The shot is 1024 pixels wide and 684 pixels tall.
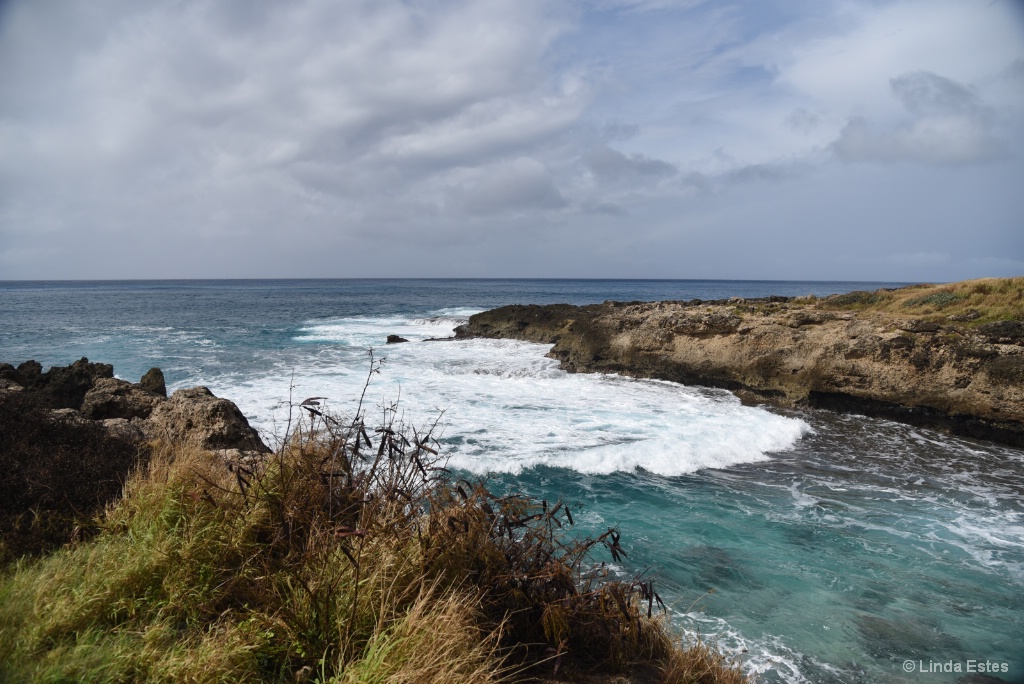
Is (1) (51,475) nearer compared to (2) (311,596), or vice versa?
(2) (311,596)

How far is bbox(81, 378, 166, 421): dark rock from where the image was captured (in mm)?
9047

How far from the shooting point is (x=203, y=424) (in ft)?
25.8

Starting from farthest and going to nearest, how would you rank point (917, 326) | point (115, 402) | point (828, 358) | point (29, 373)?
point (828, 358) → point (917, 326) → point (29, 373) → point (115, 402)

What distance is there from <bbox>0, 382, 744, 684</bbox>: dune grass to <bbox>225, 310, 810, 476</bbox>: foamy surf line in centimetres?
261

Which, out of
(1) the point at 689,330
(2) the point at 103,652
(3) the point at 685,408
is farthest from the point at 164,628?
(1) the point at 689,330

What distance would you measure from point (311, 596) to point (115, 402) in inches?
327

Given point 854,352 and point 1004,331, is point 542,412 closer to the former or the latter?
point 854,352

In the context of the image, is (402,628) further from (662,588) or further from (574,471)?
(574,471)

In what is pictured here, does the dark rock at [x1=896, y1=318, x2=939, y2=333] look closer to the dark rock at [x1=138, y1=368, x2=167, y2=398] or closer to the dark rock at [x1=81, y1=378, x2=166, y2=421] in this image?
the dark rock at [x1=81, y1=378, x2=166, y2=421]

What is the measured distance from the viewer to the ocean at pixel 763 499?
18.0 ft

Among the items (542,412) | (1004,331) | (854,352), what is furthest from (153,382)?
(1004,331)

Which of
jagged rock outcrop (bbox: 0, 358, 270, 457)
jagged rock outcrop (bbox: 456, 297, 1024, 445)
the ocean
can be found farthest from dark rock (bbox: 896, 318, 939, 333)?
jagged rock outcrop (bbox: 0, 358, 270, 457)

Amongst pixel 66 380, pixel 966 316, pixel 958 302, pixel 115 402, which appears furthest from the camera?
pixel 958 302

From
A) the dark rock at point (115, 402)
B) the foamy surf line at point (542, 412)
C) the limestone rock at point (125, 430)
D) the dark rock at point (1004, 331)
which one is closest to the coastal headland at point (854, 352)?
the dark rock at point (1004, 331)
